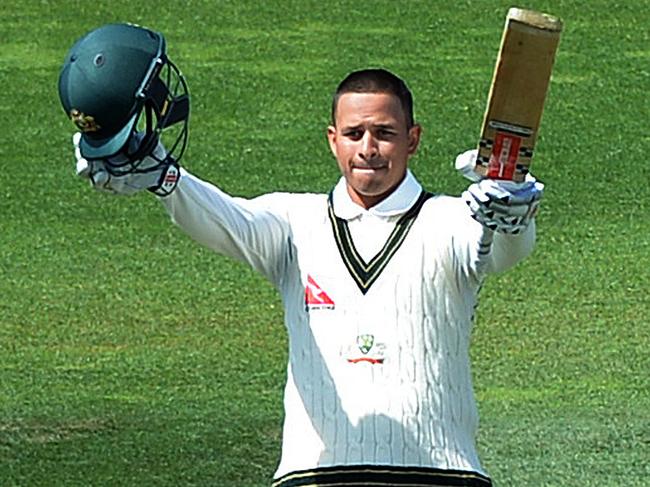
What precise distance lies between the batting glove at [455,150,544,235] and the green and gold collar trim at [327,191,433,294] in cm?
45

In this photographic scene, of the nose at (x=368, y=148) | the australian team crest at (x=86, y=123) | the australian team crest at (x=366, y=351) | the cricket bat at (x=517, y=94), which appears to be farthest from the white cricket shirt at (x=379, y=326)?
the cricket bat at (x=517, y=94)

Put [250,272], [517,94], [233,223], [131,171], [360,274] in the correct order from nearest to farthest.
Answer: [517,94], [131,171], [360,274], [233,223], [250,272]

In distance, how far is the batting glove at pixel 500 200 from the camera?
452 cm

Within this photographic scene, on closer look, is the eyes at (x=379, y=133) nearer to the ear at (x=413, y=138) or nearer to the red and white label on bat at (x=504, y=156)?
the ear at (x=413, y=138)

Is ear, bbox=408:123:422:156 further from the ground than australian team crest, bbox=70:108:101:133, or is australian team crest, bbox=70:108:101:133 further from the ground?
ear, bbox=408:123:422:156

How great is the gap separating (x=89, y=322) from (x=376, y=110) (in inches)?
190

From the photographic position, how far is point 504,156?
4.53 metres

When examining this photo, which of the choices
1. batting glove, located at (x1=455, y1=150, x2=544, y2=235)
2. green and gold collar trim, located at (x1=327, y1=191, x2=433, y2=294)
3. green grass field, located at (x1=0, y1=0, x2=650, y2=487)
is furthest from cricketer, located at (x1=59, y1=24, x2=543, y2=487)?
green grass field, located at (x1=0, y1=0, x2=650, y2=487)

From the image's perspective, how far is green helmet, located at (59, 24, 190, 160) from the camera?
493 cm

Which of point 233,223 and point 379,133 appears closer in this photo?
point 379,133

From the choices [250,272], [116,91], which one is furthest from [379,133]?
[250,272]

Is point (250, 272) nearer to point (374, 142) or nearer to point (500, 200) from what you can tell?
point (374, 142)

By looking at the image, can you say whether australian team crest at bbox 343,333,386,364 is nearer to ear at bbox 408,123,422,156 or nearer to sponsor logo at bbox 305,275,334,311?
sponsor logo at bbox 305,275,334,311

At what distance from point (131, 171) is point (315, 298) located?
0.58 metres
